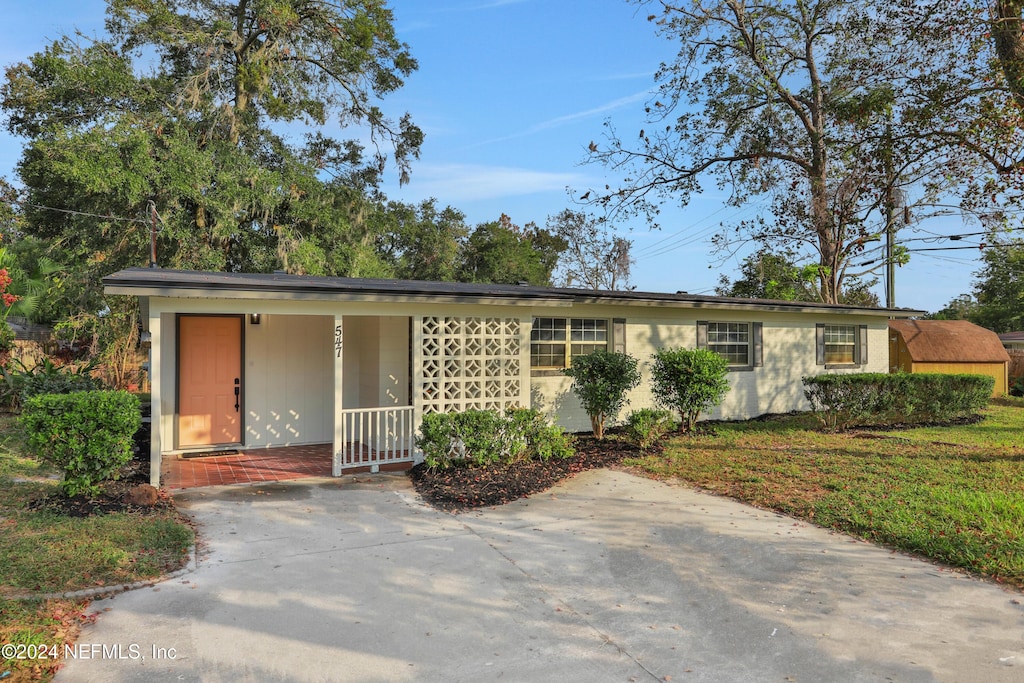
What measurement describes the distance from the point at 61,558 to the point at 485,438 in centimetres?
436

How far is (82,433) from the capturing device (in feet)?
19.3

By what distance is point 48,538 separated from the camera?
4.99 metres

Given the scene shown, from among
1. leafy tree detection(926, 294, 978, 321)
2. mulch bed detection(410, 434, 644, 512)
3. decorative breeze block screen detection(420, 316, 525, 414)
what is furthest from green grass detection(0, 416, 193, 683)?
leafy tree detection(926, 294, 978, 321)

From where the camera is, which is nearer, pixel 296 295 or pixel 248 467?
pixel 296 295

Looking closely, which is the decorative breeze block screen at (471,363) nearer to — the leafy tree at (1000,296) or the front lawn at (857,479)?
the front lawn at (857,479)

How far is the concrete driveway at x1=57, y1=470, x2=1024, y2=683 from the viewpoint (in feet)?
10.8

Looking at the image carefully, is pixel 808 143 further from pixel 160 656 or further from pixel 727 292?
pixel 160 656

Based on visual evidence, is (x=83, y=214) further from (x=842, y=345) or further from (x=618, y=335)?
(x=842, y=345)

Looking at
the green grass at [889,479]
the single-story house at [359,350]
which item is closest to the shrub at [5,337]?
the single-story house at [359,350]

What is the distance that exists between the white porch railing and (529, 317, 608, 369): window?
109 inches

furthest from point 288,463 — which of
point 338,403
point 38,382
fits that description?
point 38,382

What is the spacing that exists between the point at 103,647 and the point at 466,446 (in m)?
4.53

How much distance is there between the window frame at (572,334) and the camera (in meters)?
10.7

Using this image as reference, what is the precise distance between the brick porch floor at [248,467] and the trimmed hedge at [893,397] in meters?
9.26
